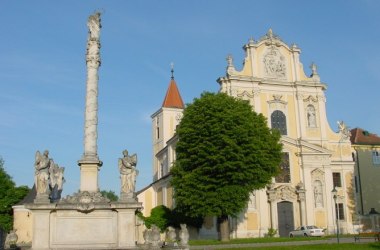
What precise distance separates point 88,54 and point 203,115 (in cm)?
1603

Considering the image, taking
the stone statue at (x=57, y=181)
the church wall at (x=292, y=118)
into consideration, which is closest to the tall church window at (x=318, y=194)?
the church wall at (x=292, y=118)

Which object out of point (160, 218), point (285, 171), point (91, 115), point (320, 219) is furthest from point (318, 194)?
point (91, 115)

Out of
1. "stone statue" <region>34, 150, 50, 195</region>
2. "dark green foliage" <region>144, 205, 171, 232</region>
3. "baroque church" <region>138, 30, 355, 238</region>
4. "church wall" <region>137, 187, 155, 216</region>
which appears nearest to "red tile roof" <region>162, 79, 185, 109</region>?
"baroque church" <region>138, 30, 355, 238</region>

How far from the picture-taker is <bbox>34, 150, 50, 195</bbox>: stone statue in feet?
69.4

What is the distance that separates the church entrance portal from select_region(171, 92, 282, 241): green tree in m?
9.12

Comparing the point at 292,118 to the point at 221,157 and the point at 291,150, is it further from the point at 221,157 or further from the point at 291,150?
the point at 221,157

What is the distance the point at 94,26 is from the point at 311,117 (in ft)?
107

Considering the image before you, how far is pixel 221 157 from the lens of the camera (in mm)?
36344

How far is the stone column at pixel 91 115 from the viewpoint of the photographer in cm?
2206

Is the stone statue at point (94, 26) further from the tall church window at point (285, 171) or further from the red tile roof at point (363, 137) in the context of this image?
the red tile roof at point (363, 137)

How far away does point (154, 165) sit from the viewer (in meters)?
62.2

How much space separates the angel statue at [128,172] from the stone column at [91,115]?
134 cm

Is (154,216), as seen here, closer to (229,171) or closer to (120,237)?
(229,171)

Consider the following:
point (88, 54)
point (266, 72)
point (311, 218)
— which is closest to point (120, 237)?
point (88, 54)
